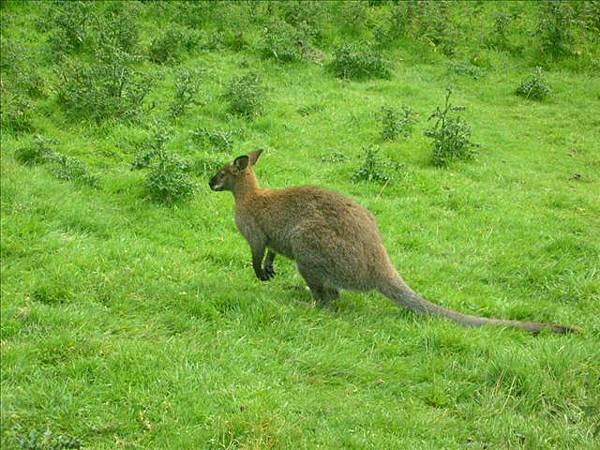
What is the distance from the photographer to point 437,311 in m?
6.91

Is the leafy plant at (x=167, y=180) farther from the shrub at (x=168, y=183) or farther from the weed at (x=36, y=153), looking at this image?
the weed at (x=36, y=153)

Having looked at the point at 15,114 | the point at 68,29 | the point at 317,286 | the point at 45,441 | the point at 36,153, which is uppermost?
the point at 68,29

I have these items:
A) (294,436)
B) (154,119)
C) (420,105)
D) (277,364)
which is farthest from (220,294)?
(420,105)

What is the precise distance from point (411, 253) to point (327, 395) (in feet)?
11.1

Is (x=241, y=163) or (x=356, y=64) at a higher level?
(x=356, y=64)

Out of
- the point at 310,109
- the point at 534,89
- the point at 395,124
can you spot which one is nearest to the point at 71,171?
the point at 310,109

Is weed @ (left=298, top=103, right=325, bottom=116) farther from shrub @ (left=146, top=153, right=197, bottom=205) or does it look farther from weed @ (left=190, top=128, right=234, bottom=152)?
shrub @ (left=146, top=153, right=197, bottom=205)

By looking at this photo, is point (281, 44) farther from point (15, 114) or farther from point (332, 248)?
point (332, 248)

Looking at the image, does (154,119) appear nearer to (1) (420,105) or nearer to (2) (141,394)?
(1) (420,105)

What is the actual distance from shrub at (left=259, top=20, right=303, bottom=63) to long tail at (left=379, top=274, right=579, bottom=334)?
9434 mm

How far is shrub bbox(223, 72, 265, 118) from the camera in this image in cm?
1258

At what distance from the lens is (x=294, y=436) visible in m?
4.94

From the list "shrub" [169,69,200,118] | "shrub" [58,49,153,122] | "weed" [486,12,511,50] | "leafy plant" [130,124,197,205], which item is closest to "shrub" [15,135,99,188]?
"leafy plant" [130,124,197,205]

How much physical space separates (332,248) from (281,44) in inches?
377
